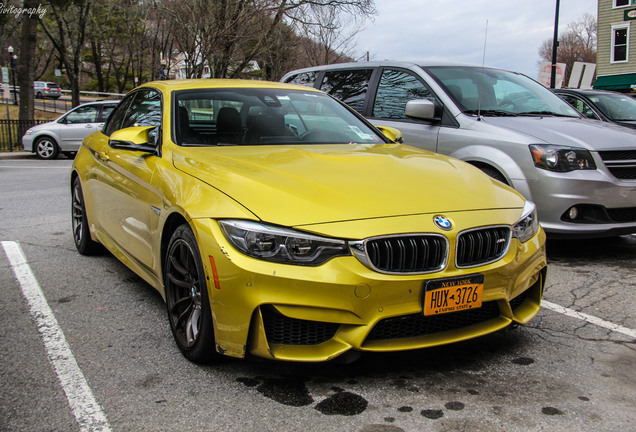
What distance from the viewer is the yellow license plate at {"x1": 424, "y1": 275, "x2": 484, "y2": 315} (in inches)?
111

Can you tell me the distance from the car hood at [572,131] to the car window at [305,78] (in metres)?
2.77

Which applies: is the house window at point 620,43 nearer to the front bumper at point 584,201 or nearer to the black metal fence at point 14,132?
the black metal fence at point 14,132

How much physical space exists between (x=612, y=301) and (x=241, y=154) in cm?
283

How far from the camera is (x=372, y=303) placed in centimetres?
273

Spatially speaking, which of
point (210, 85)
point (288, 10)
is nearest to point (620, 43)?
point (288, 10)

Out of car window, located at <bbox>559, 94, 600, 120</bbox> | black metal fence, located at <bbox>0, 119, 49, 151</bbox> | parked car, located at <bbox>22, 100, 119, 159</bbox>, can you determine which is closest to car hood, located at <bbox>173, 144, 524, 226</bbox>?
car window, located at <bbox>559, 94, 600, 120</bbox>

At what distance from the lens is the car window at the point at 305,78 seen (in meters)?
7.99

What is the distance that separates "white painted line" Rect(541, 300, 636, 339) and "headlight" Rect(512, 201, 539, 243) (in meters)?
0.92

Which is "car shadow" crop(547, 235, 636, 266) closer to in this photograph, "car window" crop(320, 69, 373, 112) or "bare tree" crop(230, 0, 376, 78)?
"car window" crop(320, 69, 373, 112)

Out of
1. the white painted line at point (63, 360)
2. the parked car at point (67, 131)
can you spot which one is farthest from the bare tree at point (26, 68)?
the white painted line at point (63, 360)

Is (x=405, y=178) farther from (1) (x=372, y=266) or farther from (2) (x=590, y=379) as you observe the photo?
(2) (x=590, y=379)

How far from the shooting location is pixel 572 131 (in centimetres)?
559

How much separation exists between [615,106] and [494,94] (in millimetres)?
5258

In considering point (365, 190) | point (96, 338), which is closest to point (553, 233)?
point (365, 190)
